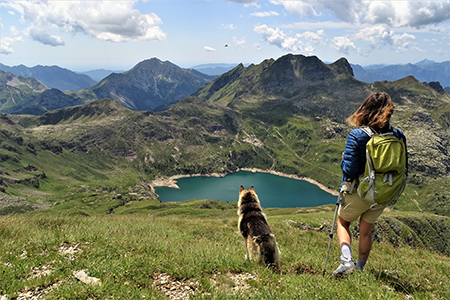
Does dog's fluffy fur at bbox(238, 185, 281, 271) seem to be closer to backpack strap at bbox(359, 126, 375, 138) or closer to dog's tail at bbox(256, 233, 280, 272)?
dog's tail at bbox(256, 233, 280, 272)

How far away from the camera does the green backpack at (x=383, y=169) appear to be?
6.10 m

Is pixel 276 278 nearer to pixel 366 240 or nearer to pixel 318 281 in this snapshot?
pixel 318 281

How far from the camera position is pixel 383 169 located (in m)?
6.11

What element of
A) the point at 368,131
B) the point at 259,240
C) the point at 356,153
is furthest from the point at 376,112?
the point at 259,240

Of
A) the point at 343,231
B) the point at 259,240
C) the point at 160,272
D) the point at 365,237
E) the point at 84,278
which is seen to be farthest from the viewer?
the point at 259,240

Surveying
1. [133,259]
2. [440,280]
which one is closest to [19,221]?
[133,259]

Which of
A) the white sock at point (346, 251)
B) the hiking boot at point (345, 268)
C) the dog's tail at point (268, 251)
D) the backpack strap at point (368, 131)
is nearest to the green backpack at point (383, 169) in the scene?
the backpack strap at point (368, 131)

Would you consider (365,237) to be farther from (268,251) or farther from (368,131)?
(368,131)

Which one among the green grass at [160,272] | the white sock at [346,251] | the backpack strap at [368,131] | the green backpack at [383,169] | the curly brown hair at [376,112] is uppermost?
the curly brown hair at [376,112]

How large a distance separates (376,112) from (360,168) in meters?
1.68

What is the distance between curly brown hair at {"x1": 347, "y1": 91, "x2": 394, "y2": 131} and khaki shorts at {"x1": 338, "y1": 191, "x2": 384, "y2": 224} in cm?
204

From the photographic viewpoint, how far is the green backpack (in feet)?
20.0

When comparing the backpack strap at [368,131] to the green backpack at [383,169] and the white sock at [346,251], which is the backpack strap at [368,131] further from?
the white sock at [346,251]

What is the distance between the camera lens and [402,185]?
21.8 ft
